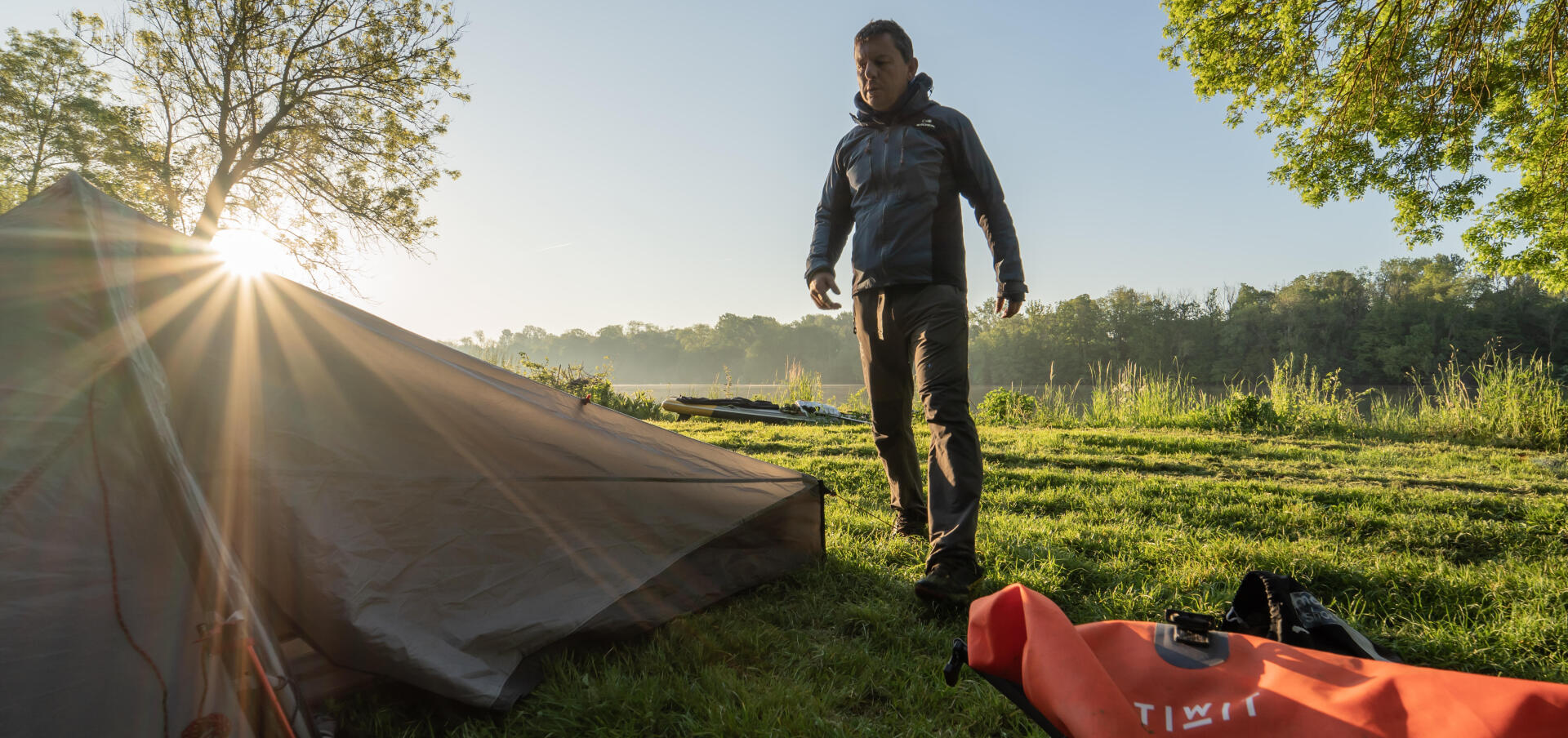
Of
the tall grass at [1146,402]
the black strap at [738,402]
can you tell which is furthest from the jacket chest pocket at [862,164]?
the tall grass at [1146,402]

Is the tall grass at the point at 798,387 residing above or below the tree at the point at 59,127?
below

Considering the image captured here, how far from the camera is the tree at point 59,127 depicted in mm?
16719

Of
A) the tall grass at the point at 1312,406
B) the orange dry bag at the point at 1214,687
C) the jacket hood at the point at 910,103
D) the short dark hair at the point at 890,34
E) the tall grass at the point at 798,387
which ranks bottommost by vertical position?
the orange dry bag at the point at 1214,687

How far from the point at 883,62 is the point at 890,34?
4.6 inches

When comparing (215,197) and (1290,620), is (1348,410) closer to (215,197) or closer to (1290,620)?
(1290,620)

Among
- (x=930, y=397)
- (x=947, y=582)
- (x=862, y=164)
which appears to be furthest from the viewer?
(x=862, y=164)

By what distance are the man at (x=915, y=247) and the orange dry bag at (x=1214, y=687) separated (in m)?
0.99

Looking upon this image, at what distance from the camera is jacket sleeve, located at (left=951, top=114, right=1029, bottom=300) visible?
97.7 inches

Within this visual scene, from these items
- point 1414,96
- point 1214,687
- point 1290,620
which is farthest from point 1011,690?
point 1414,96

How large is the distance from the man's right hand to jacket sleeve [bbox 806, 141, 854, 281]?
22 millimetres

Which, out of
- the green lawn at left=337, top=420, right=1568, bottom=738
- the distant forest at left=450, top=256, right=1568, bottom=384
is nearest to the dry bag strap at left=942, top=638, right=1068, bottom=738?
the green lawn at left=337, top=420, right=1568, bottom=738

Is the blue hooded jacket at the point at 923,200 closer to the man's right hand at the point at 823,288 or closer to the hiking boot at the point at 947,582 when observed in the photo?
the man's right hand at the point at 823,288

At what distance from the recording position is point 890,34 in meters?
2.52

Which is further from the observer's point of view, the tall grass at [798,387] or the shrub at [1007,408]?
the tall grass at [798,387]
